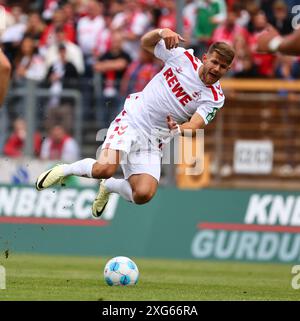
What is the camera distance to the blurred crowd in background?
2170 centimetres

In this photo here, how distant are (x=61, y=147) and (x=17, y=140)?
924mm

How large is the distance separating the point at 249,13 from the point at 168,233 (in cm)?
577

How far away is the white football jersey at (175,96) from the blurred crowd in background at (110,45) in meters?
6.60

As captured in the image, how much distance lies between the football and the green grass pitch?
154mm

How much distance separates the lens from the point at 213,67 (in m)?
14.1

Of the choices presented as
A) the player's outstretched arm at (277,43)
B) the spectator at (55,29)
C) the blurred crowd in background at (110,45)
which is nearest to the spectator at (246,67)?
the blurred crowd in background at (110,45)

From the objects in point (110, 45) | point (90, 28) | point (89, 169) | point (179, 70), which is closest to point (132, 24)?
point (110, 45)

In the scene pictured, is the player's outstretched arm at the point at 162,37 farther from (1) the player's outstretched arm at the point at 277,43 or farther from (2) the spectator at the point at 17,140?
(2) the spectator at the point at 17,140

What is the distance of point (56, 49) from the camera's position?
23.2 meters

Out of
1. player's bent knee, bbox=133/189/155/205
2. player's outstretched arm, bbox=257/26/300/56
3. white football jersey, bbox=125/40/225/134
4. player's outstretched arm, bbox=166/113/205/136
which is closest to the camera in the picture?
player's outstretched arm, bbox=257/26/300/56

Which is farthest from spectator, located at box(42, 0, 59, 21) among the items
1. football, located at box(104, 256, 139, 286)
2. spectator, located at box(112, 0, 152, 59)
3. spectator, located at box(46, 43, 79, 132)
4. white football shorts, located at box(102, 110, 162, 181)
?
football, located at box(104, 256, 139, 286)

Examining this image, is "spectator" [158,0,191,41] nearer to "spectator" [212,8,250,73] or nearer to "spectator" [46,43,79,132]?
"spectator" [212,8,250,73]

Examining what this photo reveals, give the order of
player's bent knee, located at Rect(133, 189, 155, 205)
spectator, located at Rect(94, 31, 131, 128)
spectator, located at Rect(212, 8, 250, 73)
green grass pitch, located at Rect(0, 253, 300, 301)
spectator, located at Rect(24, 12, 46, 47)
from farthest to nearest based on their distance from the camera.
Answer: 1. spectator, located at Rect(24, 12, 46, 47)
2. spectator, located at Rect(212, 8, 250, 73)
3. spectator, located at Rect(94, 31, 131, 128)
4. player's bent knee, located at Rect(133, 189, 155, 205)
5. green grass pitch, located at Rect(0, 253, 300, 301)
